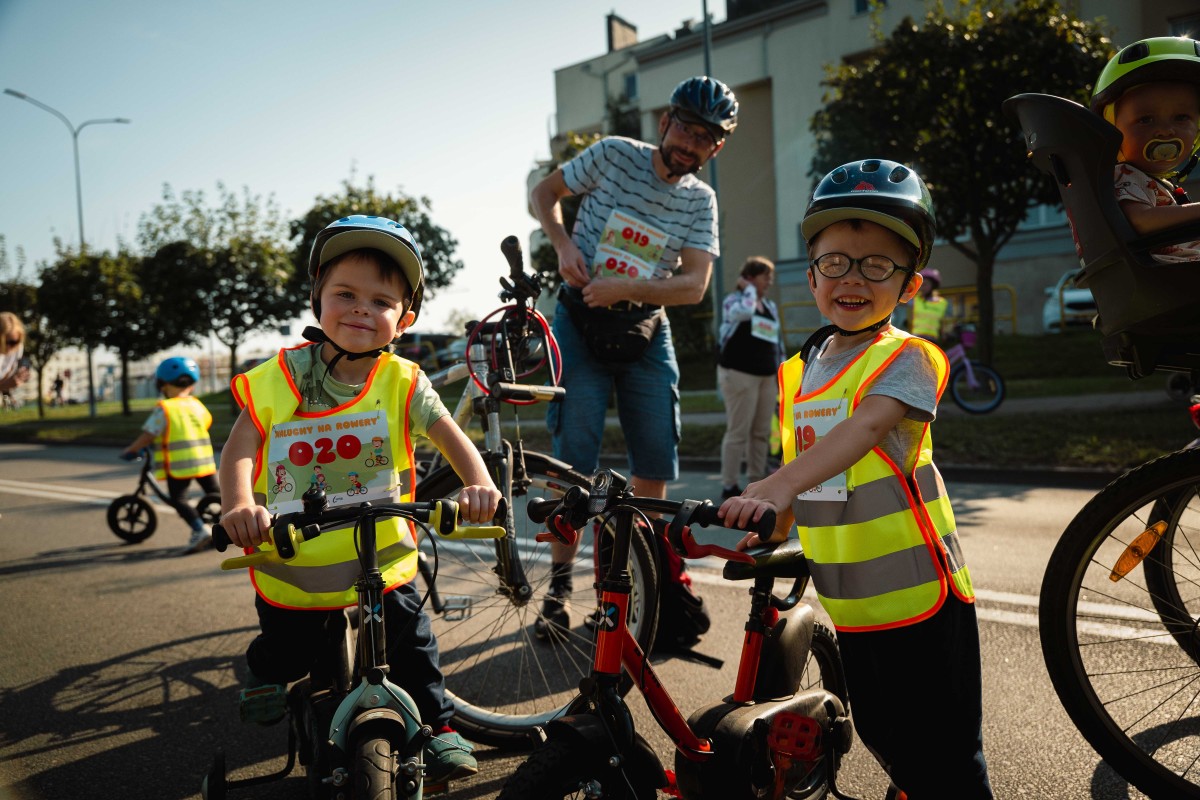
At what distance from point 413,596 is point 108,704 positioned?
1918 mm

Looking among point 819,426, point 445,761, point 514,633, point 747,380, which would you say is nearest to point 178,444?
point 747,380

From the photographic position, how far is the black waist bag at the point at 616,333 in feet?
12.1

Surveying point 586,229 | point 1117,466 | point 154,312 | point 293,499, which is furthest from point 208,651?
point 154,312

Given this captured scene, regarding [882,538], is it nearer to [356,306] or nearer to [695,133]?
[356,306]

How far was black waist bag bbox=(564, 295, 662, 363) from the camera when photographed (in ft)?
12.1

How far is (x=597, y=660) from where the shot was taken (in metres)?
1.96

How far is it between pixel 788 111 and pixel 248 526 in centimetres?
2885

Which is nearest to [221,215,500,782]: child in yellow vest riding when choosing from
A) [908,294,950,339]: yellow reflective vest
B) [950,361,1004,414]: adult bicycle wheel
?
[908,294,950,339]: yellow reflective vest

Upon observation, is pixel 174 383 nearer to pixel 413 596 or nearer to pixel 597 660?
pixel 413 596

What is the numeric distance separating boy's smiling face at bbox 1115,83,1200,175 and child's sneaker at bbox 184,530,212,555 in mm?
6401

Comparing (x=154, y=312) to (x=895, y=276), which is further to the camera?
(x=154, y=312)

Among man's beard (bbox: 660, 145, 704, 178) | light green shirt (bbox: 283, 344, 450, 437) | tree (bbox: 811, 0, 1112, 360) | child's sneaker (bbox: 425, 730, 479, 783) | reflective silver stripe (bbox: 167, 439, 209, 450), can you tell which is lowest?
child's sneaker (bbox: 425, 730, 479, 783)

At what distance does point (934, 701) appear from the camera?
198 cm

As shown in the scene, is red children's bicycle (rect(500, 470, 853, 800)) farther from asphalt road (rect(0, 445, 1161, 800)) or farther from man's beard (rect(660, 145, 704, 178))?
man's beard (rect(660, 145, 704, 178))
